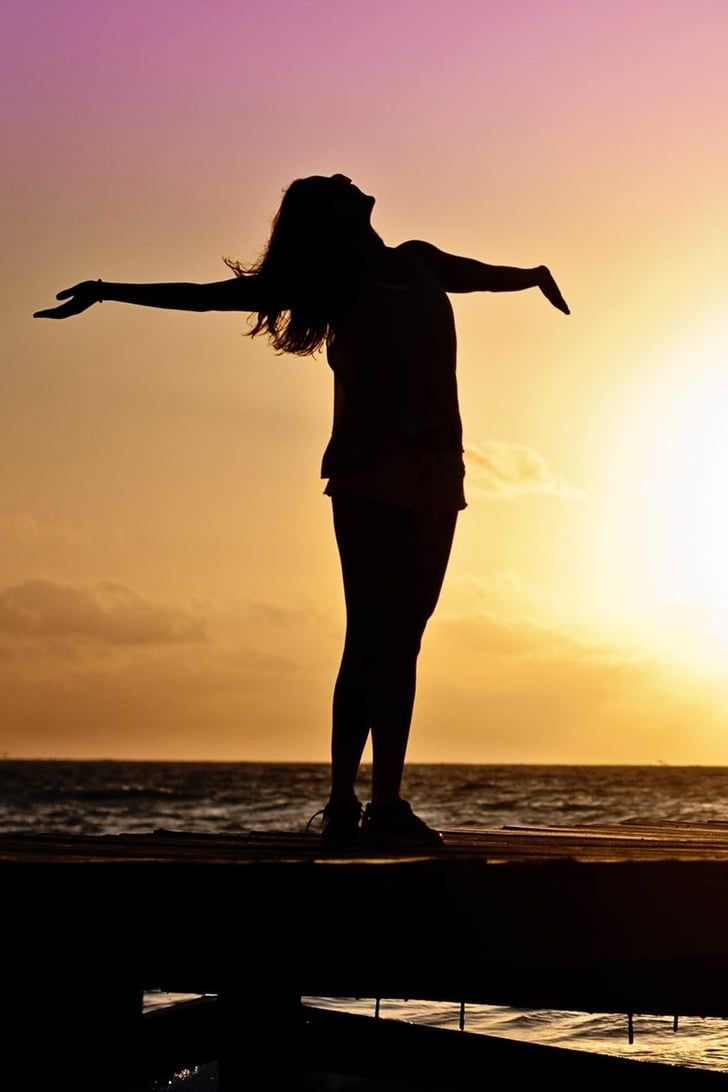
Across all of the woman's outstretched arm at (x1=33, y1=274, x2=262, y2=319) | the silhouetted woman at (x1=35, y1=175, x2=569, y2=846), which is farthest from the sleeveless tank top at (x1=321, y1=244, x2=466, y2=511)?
the woman's outstretched arm at (x1=33, y1=274, x2=262, y2=319)

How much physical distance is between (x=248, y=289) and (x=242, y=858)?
1982 millimetres

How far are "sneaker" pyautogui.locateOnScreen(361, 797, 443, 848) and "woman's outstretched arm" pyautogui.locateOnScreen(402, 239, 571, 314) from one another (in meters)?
2.05

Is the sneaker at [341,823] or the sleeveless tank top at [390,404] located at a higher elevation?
the sleeveless tank top at [390,404]

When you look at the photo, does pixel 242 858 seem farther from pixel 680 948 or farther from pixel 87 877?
pixel 680 948

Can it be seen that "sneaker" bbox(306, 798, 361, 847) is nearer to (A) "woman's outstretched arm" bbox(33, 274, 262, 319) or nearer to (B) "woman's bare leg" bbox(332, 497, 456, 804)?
(B) "woman's bare leg" bbox(332, 497, 456, 804)

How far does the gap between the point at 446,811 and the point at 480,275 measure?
1671 inches

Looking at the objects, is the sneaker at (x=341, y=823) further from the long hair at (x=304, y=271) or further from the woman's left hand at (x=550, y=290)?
the woman's left hand at (x=550, y=290)

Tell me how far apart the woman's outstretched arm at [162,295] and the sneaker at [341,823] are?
176 cm

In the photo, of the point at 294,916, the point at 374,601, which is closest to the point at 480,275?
the point at 374,601

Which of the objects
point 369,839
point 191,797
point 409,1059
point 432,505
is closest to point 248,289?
point 432,505

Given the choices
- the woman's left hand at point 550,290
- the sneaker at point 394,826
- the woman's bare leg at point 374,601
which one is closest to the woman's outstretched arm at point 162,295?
the woman's bare leg at point 374,601

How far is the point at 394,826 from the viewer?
206 inches

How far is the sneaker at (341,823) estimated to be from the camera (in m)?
5.04

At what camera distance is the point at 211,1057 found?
645 centimetres
